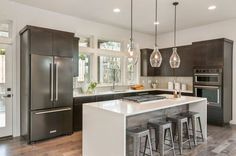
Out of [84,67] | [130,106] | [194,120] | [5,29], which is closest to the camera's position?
[130,106]

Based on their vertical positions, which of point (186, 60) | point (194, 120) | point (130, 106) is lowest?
point (194, 120)

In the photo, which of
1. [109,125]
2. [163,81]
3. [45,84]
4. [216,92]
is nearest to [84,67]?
[45,84]

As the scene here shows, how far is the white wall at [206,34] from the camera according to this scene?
5449 millimetres

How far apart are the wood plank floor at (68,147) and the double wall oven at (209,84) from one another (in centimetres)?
116

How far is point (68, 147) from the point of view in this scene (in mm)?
3674

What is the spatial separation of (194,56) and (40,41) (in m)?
4.65

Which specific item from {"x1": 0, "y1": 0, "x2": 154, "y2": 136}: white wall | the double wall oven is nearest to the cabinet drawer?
{"x1": 0, "y1": 0, "x2": 154, "y2": 136}: white wall

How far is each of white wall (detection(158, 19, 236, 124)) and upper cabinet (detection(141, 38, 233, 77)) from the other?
402 millimetres

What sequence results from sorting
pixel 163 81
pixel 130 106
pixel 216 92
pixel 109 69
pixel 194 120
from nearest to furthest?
1. pixel 130 106
2. pixel 194 120
3. pixel 216 92
4. pixel 109 69
5. pixel 163 81

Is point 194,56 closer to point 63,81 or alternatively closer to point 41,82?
point 63,81

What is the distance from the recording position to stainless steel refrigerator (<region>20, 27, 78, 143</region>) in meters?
3.87

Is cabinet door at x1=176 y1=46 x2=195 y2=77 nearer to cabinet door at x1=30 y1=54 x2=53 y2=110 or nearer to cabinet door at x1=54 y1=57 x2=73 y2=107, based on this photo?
cabinet door at x1=54 y1=57 x2=73 y2=107

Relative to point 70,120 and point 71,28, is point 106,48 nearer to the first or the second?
point 71,28

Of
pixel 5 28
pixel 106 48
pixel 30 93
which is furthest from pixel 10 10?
pixel 106 48
